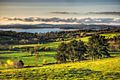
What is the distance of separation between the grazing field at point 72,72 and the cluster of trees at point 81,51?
0.11m

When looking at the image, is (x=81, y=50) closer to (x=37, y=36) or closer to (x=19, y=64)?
(x=37, y=36)

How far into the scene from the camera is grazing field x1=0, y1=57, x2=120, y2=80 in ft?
19.0

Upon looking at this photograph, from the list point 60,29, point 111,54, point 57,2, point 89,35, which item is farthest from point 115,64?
point 57,2

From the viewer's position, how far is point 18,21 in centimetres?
600

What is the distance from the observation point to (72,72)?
19.2 ft

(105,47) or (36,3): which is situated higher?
(36,3)

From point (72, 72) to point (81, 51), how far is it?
0.46 meters

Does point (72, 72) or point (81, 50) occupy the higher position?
point (81, 50)

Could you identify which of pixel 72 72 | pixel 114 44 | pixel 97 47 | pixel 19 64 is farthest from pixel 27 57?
pixel 114 44

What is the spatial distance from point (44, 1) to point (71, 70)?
1.48 meters

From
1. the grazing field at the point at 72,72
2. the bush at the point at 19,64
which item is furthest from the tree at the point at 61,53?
the bush at the point at 19,64

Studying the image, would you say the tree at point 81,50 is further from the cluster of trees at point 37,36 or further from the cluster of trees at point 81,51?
the cluster of trees at point 37,36

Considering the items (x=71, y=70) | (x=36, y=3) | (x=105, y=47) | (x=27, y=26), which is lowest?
(x=71, y=70)

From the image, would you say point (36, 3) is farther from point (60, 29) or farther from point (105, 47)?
point (105, 47)
